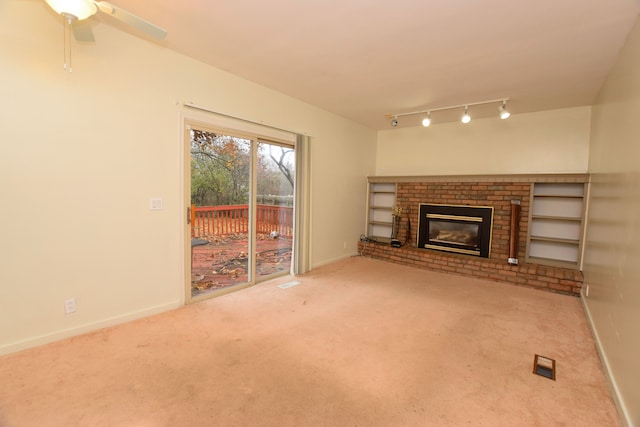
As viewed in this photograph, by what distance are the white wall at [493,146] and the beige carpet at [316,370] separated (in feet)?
7.71

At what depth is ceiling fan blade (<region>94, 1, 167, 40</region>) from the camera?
1.58m

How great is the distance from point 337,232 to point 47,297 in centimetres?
396

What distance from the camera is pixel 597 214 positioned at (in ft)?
10.5

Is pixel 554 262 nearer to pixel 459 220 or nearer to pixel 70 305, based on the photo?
pixel 459 220

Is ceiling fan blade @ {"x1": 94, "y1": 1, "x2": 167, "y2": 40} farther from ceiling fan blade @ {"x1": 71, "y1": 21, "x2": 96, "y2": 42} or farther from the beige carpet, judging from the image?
the beige carpet

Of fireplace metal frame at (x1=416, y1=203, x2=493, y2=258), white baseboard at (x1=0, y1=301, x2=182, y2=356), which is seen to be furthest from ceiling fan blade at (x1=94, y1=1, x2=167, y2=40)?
fireplace metal frame at (x1=416, y1=203, x2=493, y2=258)

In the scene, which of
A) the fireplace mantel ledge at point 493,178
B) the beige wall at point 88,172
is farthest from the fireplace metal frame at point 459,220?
the beige wall at point 88,172

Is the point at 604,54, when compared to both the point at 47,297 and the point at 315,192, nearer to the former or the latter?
the point at 315,192

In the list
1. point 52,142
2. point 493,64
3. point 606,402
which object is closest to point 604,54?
point 493,64

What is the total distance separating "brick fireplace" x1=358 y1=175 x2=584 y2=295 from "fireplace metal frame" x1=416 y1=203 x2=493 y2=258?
45 millimetres

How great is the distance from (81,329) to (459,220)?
17.3ft

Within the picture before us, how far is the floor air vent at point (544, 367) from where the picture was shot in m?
2.15

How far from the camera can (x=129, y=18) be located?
1702mm

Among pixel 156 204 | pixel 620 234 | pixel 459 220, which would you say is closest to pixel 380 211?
pixel 459 220
